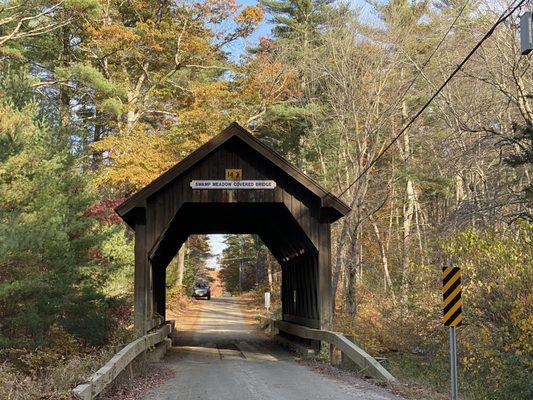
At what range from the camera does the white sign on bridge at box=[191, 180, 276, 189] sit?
12414 mm

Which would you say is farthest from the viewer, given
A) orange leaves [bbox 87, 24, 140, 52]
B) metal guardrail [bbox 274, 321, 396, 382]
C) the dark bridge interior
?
orange leaves [bbox 87, 24, 140, 52]

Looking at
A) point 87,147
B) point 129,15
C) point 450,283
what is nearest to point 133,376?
point 450,283

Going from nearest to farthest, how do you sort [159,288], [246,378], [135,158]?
[246,378] < [159,288] < [135,158]

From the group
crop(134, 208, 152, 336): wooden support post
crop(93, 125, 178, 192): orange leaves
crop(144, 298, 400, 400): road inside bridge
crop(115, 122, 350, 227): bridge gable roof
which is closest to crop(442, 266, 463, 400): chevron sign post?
crop(144, 298, 400, 400): road inside bridge

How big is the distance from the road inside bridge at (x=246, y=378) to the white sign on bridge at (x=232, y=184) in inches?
153

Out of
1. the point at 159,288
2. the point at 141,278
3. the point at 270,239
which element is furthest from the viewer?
the point at 270,239

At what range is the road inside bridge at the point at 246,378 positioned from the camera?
25.7 feet

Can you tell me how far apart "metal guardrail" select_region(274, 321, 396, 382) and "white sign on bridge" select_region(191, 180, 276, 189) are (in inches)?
137

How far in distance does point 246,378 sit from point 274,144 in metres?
22.3

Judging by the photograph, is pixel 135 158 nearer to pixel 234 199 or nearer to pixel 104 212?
pixel 104 212

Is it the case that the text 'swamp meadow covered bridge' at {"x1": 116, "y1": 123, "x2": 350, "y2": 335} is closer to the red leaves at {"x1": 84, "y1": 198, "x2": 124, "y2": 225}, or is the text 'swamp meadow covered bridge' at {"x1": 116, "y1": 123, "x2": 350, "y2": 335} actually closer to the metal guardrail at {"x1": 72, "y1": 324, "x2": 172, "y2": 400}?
the metal guardrail at {"x1": 72, "y1": 324, "x2": 172, "y2": 400}

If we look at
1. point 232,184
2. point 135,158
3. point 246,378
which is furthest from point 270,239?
point 246,378

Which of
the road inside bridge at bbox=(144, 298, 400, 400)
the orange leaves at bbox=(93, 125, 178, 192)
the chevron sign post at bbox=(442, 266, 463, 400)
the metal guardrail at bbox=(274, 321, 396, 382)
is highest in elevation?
the orange leaves at bbox=(93, 125, 178, 192)

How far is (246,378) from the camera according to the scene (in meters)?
9.55
